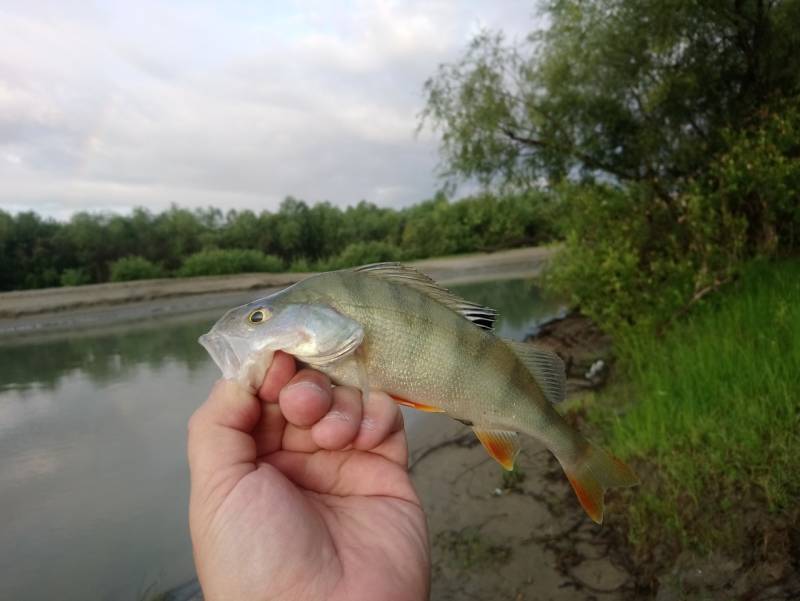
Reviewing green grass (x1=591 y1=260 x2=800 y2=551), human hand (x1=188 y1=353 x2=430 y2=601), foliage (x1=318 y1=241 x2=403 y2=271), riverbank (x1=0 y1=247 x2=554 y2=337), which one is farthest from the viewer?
foliage (x1=318 y1=241 x2=403 y2=271)

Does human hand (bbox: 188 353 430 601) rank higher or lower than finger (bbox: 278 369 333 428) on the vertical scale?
lower

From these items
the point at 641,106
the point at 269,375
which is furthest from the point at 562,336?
the point at 269,375

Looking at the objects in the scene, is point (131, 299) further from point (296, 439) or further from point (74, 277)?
point (296, 439)

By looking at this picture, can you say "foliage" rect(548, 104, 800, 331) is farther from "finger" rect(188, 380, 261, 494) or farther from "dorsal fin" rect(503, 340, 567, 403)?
"finger" rect(188, 380, 261, 494)

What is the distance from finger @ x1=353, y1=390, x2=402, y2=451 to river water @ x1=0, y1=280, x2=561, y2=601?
13.1 ft

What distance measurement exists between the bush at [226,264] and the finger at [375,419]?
101ft

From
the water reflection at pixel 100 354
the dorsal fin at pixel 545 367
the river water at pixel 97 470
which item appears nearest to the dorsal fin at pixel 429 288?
the dorsal fin at pixel 545 367

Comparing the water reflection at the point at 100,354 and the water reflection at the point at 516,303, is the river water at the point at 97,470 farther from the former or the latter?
the water reflection at the point at 516,303

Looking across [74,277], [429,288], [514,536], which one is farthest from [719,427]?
[74,277]

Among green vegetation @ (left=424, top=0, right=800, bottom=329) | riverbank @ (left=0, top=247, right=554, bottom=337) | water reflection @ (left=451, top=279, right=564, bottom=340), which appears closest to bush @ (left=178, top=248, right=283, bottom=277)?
riverbank @ (left=0, top=247, right=554, bottom=337)

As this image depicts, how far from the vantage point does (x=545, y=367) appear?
7.74 ft

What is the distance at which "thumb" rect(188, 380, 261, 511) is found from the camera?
1.80 metres

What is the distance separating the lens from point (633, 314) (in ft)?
A: 26.3

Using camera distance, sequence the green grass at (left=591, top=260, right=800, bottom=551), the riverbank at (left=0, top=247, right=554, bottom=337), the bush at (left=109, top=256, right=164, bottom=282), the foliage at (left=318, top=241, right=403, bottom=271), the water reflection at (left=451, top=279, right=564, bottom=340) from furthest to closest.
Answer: the foliage at (left=318, top=241, right=403, bottom=271), the bush at (left=109, top=256, right=164, bottom=282), the riverbank at (left=0, top=247, right=554, bottom=337), the water reflection at (left=451, top=279, right=564, bottom=340), the green grass at (left=591, top=260, right=800, bottom=551)
